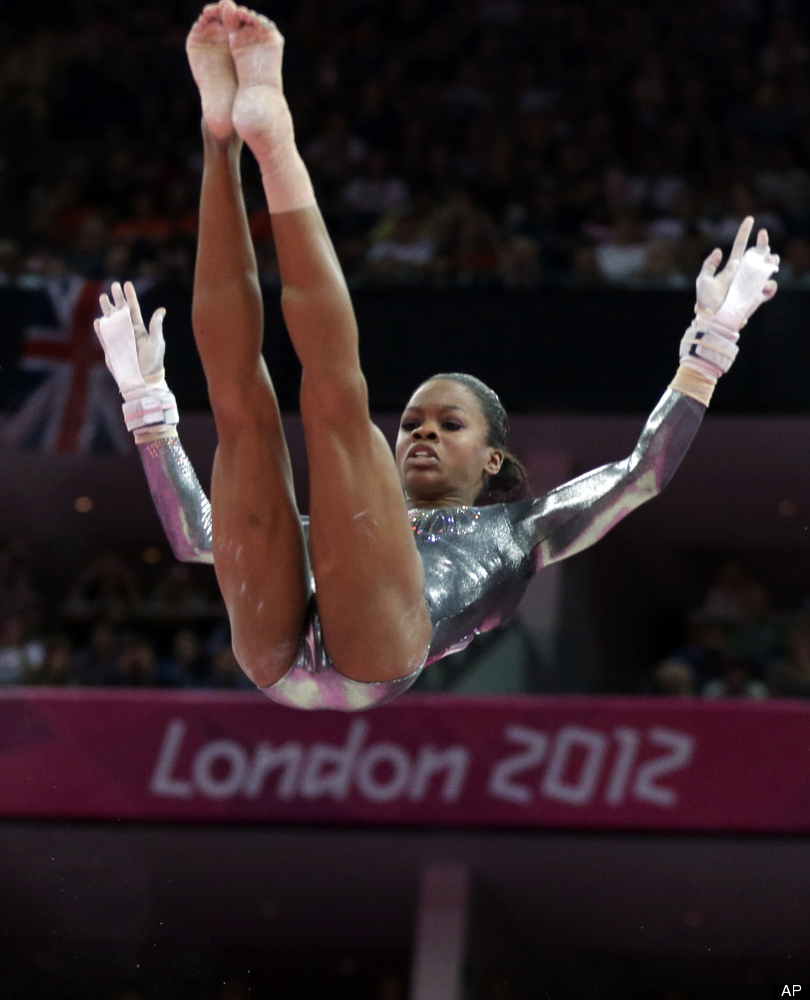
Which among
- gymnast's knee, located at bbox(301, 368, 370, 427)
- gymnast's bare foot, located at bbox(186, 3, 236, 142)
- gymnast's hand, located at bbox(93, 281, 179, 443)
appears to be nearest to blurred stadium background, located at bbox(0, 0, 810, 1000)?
gymnast's hand, located at bbox(93, 281, 179, 443)

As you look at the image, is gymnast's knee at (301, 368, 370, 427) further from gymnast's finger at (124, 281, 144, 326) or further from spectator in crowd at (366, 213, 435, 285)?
spectator in crowd at (366, 213, 435, 285)

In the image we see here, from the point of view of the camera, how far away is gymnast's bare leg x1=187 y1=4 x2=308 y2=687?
2434 millimetres

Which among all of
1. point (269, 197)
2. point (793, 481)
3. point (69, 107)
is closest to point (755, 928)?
point (793, 481)

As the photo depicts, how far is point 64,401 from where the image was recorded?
6.93 m

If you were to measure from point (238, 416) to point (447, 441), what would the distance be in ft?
2.19

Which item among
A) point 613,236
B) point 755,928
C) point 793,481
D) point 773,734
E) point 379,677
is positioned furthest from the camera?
point 793,481

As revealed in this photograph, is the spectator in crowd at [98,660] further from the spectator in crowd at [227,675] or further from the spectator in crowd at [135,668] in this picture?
the spectator in crowd at [227,675]

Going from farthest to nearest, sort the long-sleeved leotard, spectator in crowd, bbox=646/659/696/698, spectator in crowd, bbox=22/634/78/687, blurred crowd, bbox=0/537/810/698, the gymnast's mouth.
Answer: spectator in crowd, bbox=22/634/78/687 → blurred crowd, bbox=0/537/810/698 → spectator in crowd, bbox=646/659/696/698 → the gymnast's mouth → the long-sleeved leotard

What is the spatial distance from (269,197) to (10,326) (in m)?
4.90

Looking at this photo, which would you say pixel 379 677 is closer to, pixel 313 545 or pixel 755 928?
pixel 313 545

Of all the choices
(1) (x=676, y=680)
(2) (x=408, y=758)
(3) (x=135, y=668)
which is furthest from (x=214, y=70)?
(1) (x=676, y=680)

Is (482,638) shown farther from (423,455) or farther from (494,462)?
(423,455)

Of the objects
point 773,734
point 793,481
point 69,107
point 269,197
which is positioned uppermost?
point 69,107

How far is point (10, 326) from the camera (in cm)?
687
